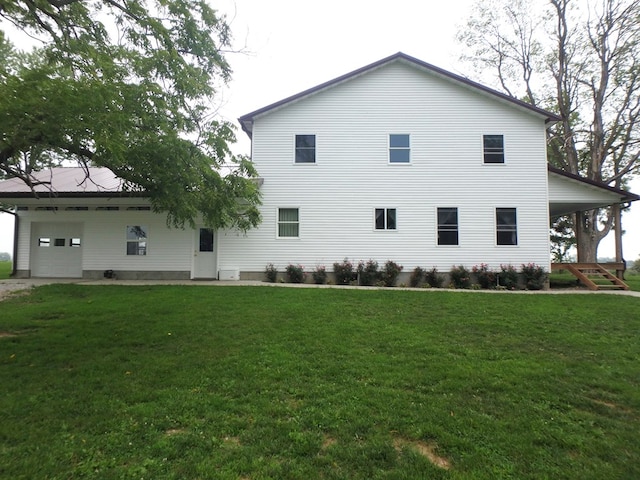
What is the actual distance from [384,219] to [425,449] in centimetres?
1182

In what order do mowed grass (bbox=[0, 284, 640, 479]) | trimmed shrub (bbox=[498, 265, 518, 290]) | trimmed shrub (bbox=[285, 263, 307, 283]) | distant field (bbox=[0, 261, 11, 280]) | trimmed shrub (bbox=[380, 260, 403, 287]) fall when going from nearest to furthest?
mowed grass (bbox=[0, 284, 640, 479])
trimmed shrub (bbox=[498, 265, 518, 290])
trimmed shrub (bbox=[380, 260, 403, 287])
trimmed shrub (bbox=[285, 263, 307, 283])
distant field (bbox=[0, 261, 11, 280])

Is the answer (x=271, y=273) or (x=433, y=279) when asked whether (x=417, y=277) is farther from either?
(x=271, y=273)

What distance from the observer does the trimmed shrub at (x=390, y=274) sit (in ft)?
45.2

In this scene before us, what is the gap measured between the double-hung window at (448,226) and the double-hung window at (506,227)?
168cm

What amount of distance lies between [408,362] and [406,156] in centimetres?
1119

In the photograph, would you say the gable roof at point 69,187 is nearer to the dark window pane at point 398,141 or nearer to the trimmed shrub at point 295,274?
the trimmed shrub at point 295,274

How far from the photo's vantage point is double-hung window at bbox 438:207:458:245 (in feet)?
46.9

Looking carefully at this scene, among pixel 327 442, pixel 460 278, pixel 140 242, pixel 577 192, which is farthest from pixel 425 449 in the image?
pixel 577 192

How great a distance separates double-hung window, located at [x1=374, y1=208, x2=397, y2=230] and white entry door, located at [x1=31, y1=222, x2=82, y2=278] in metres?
12.0

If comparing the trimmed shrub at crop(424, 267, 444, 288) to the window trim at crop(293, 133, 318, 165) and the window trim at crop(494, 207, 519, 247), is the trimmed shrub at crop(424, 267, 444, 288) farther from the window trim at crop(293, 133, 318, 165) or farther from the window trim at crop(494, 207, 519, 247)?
the window trim at crop(293, 133, 318, 165)

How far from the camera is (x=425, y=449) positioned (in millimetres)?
2926

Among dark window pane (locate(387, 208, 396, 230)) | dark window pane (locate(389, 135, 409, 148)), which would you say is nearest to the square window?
dark window pane (locate(387, 208, 396, 230))

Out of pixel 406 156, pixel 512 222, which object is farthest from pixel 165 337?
pixel 512 222

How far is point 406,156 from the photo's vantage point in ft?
47.9
